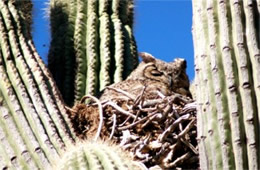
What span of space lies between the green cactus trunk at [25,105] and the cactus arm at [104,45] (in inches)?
33.2

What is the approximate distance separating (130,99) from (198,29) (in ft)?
6.14

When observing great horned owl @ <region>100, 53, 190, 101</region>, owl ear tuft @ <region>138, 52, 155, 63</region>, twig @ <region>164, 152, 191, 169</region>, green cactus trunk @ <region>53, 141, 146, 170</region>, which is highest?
owl ear tuft @ <region>138, 52, 155, 63</region>

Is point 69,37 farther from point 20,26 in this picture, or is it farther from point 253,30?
point 253,30

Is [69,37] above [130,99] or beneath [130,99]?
above

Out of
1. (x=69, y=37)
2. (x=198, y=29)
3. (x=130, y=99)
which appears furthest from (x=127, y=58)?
(x=198, y=29)

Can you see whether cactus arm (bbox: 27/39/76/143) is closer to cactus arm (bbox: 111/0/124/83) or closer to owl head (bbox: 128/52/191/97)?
owl head (bbox: 128/52/191/97)

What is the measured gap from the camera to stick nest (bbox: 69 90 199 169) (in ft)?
17.1

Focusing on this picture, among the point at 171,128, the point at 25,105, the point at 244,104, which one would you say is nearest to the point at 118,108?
the point at 171,128

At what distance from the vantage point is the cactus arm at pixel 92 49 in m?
6.31

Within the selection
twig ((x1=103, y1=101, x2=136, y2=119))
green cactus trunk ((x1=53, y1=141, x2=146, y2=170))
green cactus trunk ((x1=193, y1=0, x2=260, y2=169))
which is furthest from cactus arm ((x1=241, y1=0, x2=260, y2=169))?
twig ((x1=103, y1=101, x2=136, y2=119))

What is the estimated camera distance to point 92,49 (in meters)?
6.45

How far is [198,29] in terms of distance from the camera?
12.7ft

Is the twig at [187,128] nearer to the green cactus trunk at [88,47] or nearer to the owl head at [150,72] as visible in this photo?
the owl head at [150,72]

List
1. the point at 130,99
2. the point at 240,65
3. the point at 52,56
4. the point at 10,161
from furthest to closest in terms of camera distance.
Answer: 1. the point at 52,56
2. the point at 130,99
3. the point at 10,161
4. the point at 240,65
